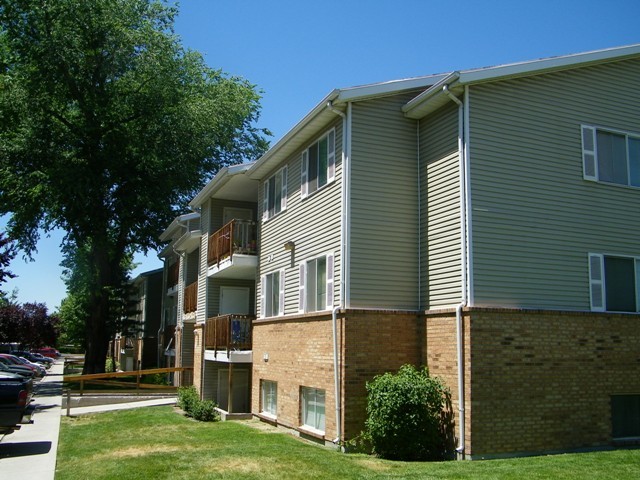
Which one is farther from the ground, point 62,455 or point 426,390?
point 426,390

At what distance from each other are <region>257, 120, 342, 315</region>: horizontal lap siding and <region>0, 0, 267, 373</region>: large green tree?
1692 cm

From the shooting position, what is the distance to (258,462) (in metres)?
12.2

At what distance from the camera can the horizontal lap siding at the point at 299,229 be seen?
1537 cm

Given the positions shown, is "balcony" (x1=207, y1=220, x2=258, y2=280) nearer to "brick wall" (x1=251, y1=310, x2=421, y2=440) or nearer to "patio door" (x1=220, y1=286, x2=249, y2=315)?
"patio door" (x1=220, y1=286, x2=249, y2=315)

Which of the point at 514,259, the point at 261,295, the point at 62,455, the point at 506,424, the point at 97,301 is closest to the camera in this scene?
the point at 506,424

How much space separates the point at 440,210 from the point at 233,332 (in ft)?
30.9

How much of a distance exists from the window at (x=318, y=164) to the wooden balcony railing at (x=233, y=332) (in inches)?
222

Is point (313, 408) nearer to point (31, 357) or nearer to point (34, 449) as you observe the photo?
point (34, 449)

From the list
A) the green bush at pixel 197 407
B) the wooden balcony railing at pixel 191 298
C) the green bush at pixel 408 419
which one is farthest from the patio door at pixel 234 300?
the green bush at pixel 408 419

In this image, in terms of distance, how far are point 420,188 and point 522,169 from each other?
232 cm

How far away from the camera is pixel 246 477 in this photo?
36.2 feet

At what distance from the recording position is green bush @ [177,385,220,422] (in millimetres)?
20438

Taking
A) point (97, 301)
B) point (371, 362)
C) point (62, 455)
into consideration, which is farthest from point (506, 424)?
point (97, 301)

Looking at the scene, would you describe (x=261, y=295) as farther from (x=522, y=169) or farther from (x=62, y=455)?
(x=522, y=169)
